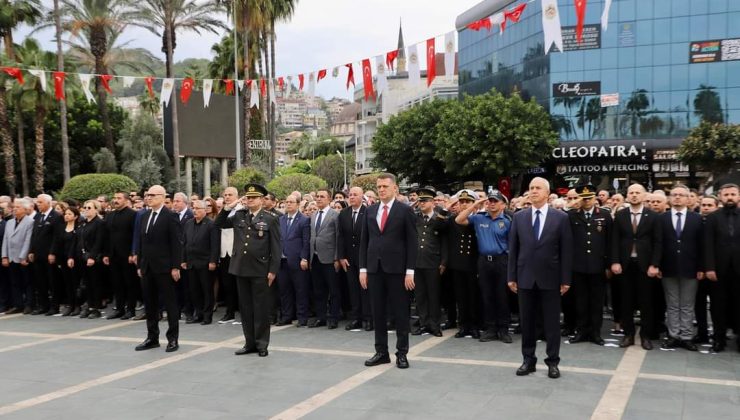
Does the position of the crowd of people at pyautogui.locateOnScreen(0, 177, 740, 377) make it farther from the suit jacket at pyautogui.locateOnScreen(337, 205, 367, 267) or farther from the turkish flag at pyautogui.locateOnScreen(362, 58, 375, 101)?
the turkish flag at pyautogui.locateOnScreen(362, 58, 375, 101)

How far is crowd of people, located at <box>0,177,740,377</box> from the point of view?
7496 millimetres

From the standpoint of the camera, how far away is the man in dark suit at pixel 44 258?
11.9 meters

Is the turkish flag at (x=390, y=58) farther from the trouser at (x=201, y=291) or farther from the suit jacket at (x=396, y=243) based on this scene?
the suit jacket at (x=396, y=243)

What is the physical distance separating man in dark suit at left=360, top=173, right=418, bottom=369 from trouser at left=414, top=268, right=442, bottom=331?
1.92 meters

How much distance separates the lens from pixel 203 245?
11.0 metres

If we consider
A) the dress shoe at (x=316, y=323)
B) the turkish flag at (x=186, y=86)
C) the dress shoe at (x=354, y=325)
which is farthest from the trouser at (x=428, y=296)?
the turkish flag at (x=186, y=86)

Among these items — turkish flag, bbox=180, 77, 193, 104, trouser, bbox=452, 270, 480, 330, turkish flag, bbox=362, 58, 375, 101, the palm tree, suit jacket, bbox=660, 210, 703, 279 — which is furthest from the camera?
the palm tree

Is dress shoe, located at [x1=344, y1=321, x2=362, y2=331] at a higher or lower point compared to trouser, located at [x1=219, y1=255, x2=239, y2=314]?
lower

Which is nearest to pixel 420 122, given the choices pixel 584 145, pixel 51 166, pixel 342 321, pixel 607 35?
pixel 584 145

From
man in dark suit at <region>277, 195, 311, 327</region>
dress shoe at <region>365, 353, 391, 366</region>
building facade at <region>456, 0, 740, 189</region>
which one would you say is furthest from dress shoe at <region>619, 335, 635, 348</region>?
building facade at <region>456, 0, 740, 189</region>

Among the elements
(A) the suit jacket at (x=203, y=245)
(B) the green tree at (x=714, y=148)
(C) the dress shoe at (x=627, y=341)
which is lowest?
(C) the dress shoe at (x=627, y=341)

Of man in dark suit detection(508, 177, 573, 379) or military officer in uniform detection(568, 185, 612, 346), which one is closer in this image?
man in dark suit detection(508, 177, 573, 379)

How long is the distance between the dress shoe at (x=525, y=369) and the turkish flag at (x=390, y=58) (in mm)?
10782

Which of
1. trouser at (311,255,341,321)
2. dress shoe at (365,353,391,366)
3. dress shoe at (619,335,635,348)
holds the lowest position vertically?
dress shoe at (619,335,635,348)
